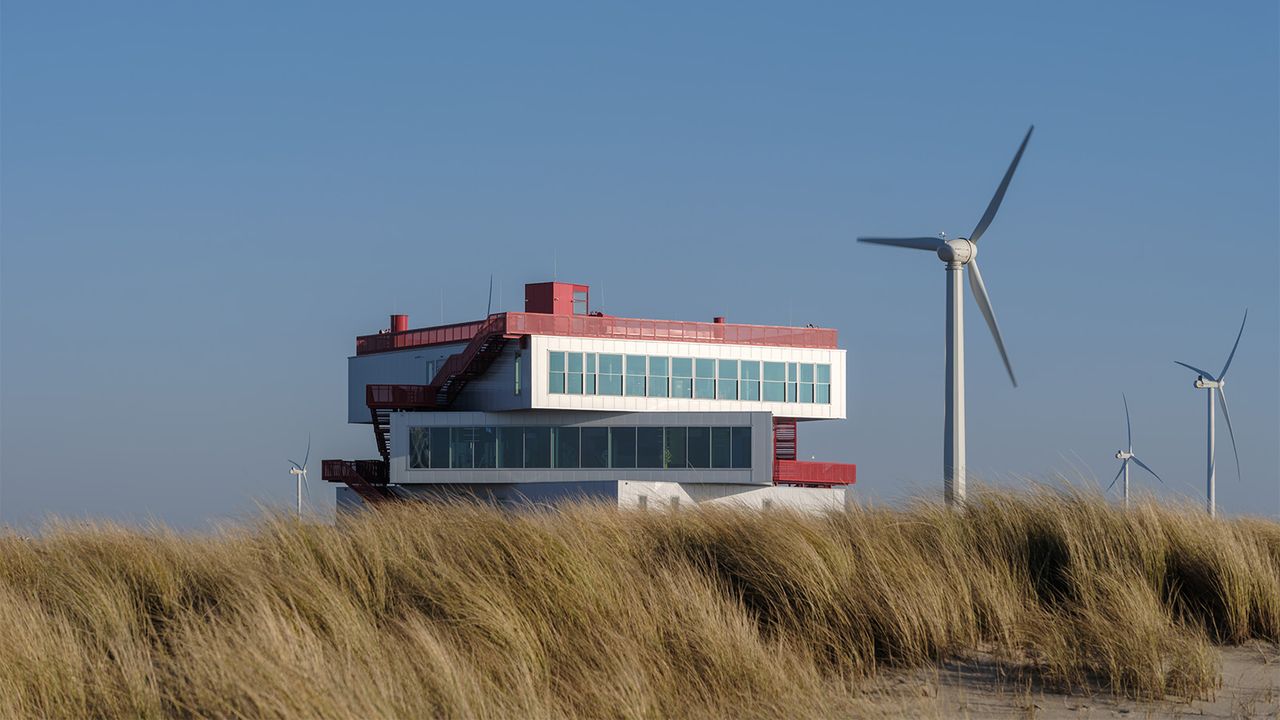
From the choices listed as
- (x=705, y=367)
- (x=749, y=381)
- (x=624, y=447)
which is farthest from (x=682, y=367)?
(x=624, y=447)

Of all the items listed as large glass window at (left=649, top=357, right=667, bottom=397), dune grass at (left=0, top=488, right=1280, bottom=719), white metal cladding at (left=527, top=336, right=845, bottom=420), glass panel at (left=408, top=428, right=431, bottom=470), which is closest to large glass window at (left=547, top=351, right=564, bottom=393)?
white metal cladding at (left=527, top=336, right=845, bottom=420)

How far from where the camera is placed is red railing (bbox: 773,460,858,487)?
219 feet

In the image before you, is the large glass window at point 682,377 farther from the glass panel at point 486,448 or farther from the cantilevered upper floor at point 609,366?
the glass panel at point 486,448

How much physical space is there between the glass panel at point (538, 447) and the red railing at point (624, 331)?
15.1ft

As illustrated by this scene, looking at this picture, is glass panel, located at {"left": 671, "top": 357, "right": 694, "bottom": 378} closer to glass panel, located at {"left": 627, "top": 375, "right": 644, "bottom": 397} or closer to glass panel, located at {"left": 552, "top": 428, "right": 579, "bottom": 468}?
glass panel, located at {"left": 627, "top": 375, "right": 644, "bottom": 397}

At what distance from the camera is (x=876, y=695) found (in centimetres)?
1225

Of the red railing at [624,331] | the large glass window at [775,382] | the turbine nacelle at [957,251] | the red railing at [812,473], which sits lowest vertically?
the red railing at [812,473]

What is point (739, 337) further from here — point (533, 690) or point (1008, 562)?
point (533, 690)

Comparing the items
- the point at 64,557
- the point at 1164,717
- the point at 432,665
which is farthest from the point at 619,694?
the point at 64,557

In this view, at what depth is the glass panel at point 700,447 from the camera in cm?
6494

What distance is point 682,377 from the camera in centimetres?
6906

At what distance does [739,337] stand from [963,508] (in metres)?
54.0

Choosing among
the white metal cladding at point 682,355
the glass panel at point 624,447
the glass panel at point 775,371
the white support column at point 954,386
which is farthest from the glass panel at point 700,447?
the white support column at point 954,386

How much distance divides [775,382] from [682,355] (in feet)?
17.4
